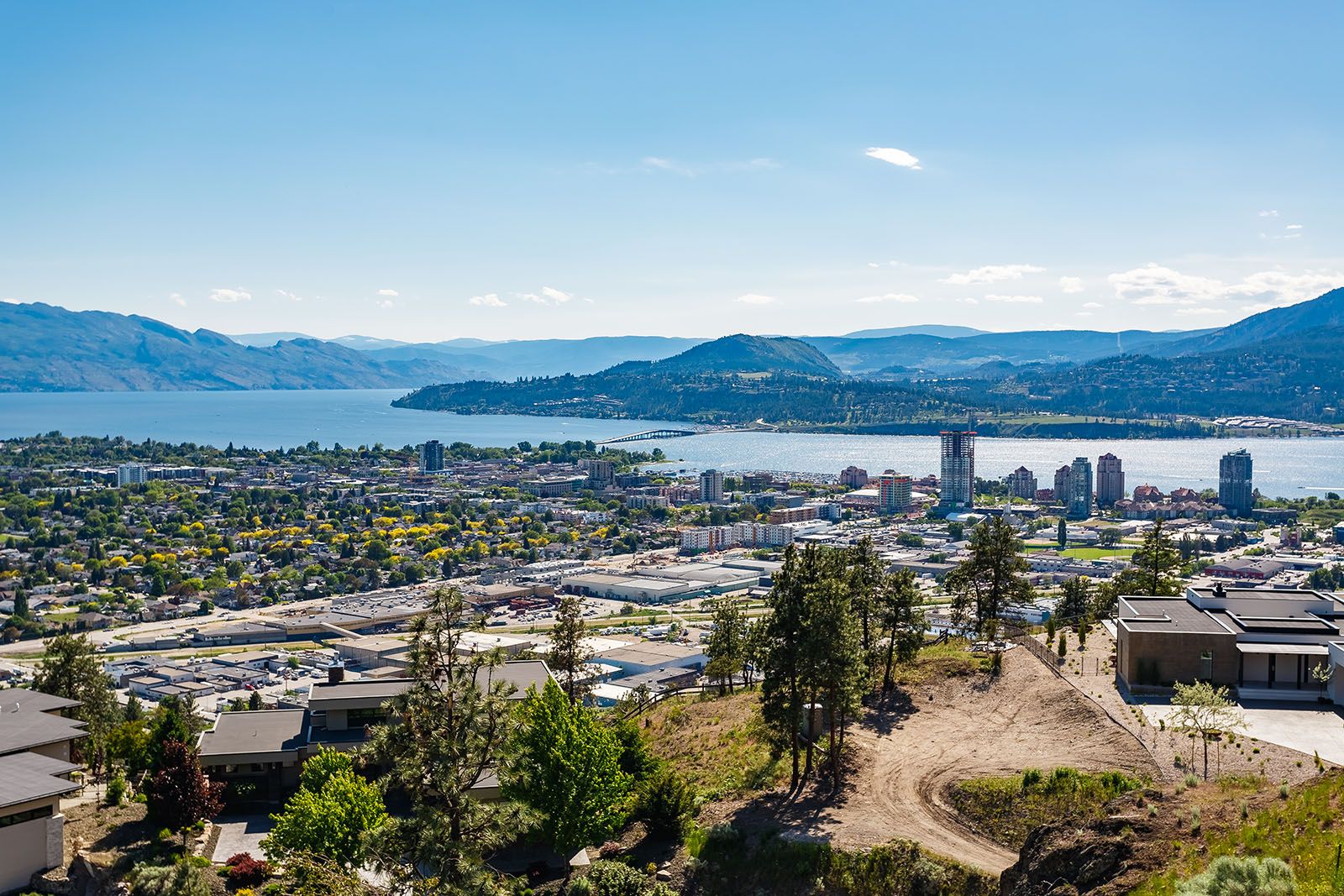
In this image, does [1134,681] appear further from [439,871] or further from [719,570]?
[719,570]

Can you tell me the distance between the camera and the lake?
112875mm

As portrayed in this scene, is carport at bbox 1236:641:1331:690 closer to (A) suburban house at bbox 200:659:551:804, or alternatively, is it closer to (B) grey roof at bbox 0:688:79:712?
(A) suburban house at bbox 200:659:551:804

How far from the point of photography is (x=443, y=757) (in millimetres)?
9711

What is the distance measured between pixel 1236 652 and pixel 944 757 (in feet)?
15.9

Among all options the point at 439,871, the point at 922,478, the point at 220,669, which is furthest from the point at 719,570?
the point at 439,871

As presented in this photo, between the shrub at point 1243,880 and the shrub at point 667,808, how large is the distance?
6411 mm

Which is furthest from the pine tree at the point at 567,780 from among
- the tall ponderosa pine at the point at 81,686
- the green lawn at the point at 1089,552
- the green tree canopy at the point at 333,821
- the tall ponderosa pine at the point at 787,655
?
the green lawn at the point at 1089,552

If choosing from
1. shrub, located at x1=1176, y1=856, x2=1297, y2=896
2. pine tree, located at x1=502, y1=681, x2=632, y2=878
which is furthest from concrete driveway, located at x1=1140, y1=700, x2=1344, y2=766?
pine tree, located at x1=502, y1=681, x2=632, y2=878

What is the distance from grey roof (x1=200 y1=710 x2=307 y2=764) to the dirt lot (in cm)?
715

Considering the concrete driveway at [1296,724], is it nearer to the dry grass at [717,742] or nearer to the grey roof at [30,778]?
the dry grass at [717,742]

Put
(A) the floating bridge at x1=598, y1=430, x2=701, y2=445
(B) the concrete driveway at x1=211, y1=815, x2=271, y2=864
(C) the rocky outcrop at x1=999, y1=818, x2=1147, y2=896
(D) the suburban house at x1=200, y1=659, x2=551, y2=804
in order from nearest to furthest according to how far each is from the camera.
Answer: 1. (C) the rocky outcrop at x1=999, y1=818, x2=1147, y2=896
2. (B) the concrete driveway at x1=211, y1=815, x2=271, y2=864
3. (D) the suburban house at x1=200, y1=659, x2=551, y2=804
4. (A) the floating bridge at x1=598, y1=430, x2=701, y2=445

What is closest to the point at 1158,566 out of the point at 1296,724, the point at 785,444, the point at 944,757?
the point at 1296,724

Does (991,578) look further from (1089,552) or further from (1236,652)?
(1089,552)

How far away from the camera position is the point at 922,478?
101312 millimetres
